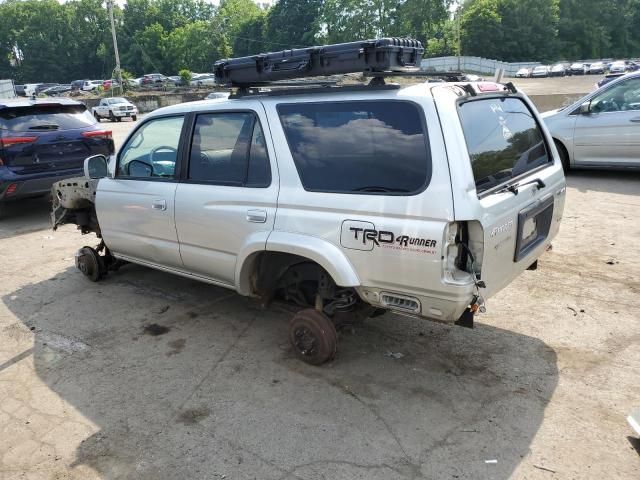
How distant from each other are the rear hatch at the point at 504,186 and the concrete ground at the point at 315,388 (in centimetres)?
76

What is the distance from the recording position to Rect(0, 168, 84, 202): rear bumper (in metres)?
7.42

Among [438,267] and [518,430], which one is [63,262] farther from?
[518,430]

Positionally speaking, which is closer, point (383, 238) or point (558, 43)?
point (383, 238)

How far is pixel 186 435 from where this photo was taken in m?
3.02

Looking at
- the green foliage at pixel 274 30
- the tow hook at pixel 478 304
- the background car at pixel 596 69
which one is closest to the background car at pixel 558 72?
the background car at pixel 596 69

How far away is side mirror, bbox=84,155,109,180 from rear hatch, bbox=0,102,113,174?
3215 millimetres

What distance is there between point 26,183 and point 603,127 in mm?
8979

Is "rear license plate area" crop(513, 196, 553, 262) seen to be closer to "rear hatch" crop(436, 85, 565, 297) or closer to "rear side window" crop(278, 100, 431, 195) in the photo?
"rear hatch" crop(436, 85, 565, 297)

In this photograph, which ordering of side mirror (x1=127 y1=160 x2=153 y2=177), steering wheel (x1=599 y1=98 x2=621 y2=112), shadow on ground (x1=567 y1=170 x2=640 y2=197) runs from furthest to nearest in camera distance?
steering wheel (x1=599 y1=98 x2=621 y2=112) < shadow on ground (x1=567 y1=170 x2=640 y2=197) < side mirror (x1=127 y1=160 x2=153 y2=177)

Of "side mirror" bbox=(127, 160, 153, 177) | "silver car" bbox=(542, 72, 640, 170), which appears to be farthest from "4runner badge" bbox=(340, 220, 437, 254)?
"silver car" bbox=(542, 72, 640, 170)

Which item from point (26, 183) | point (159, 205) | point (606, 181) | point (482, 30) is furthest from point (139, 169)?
point (482, 30)

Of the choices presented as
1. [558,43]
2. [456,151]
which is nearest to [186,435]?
[456,151]

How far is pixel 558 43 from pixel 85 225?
302ft

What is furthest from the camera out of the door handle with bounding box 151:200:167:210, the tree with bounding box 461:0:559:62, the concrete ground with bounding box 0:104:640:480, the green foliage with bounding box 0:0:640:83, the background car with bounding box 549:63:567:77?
the green foliage with bounding box 0:0:640:83
